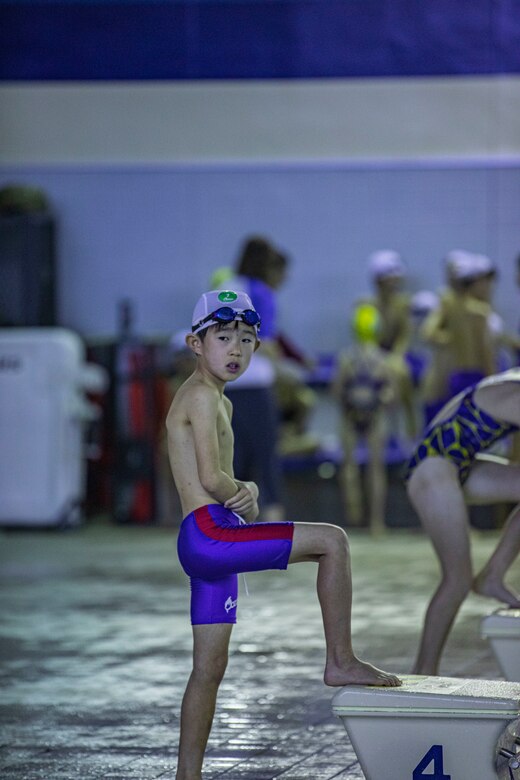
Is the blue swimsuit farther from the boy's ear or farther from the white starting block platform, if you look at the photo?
the boy's ear

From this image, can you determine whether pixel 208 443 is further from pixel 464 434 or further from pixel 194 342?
pixel 464 434

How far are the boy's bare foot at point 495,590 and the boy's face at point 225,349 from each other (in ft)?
6.10

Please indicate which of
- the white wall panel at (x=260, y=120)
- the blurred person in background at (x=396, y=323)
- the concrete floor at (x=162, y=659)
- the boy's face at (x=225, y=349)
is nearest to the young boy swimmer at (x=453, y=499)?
the concrete floor at (x=162, y=659)

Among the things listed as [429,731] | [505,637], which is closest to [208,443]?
[429,731]

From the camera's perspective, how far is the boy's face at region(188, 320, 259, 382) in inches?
195

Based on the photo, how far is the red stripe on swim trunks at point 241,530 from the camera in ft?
15.5

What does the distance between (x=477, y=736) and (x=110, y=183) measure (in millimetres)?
10480

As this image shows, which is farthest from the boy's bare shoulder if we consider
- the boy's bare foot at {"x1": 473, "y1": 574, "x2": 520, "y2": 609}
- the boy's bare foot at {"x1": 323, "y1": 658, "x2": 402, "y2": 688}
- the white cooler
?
the white cooler

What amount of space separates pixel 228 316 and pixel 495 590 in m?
2.00

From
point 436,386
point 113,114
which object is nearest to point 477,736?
point 436,386

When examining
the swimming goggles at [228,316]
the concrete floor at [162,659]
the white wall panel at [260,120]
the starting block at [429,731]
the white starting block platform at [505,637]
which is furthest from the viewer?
the white wall panel at [260,120]

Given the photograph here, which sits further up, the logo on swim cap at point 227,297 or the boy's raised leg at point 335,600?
the logo on swim cap at point 227,297

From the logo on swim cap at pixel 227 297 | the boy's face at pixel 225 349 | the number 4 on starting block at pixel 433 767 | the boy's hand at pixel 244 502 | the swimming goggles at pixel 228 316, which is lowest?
the number 4 on starting block at pixel 433 767

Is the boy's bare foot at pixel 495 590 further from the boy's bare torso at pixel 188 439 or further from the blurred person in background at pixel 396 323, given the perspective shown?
the blurred person in background at pixel 396 323
